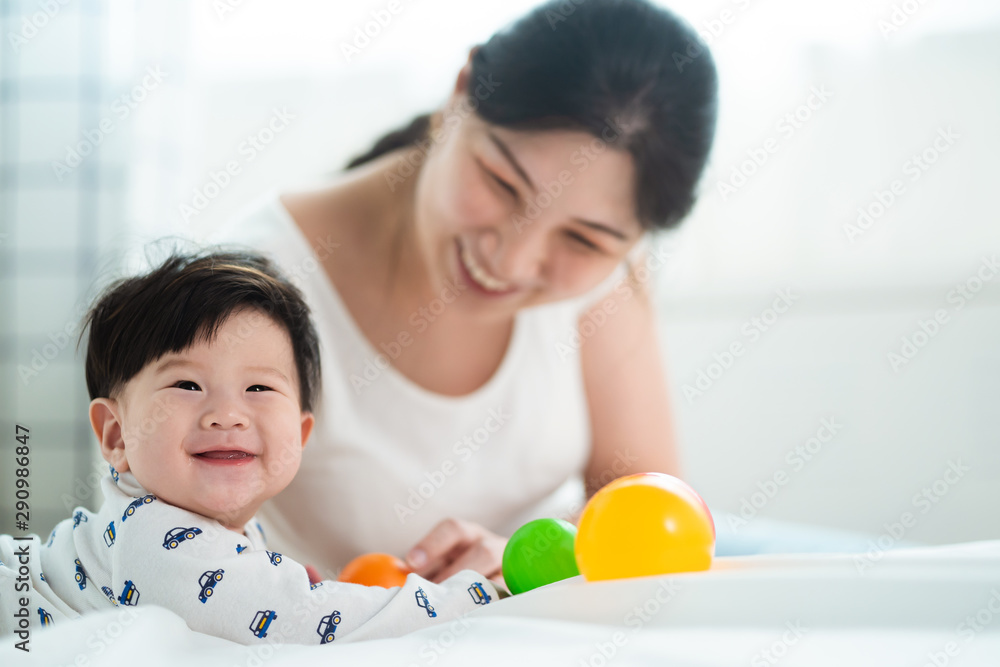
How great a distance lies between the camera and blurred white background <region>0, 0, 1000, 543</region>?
1.73 metres

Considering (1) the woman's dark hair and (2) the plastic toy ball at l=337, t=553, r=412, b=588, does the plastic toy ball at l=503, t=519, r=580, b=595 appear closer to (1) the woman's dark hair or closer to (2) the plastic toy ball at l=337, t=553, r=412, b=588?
(2) the plastic toy ball at l=337, t=553, r=412, b=588

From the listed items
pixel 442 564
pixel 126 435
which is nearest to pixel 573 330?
pixel 442 564

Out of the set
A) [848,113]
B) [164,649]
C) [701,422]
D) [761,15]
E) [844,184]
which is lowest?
[701,422]

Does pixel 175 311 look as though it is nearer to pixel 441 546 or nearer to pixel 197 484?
pixel 197 484

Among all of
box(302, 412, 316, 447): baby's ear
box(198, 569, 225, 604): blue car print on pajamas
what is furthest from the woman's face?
box(198, 569, 225, 604): blue car print on pajamas

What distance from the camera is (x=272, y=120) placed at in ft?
6.93

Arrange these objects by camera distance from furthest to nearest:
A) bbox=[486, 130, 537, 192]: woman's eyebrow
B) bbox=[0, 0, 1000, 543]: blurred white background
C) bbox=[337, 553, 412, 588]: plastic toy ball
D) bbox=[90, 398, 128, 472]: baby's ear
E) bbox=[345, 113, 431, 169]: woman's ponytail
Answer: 1. bbox=[0, 0, 1000, 543]: blurred white background
2. bbox=[345, 113, 431, 169]: woman's ponytail
3. bbox=[486, 130, 537, 192]: woman's eyebrow
4. bbox=[337, 553, 412, 588]: plastic toy ball
5. bbox=[90, 398, 128, 472]: baby's ear

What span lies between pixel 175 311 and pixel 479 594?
15.8 inches

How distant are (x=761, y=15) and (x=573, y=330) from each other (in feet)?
3.75

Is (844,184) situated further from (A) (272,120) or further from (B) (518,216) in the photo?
(A) (272,120)

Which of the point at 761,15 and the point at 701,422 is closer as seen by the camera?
the point at 761,15

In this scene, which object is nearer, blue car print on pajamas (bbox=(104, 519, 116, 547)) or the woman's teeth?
blue car print on pajamas (bbox=(104, 519, 116, 547))

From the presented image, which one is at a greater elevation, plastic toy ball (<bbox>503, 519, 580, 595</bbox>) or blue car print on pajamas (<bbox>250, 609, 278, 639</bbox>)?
blue car print on pajamas (<bbox>250, 609, 278, 639</bbox>)

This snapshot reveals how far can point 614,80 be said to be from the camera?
96 cm
